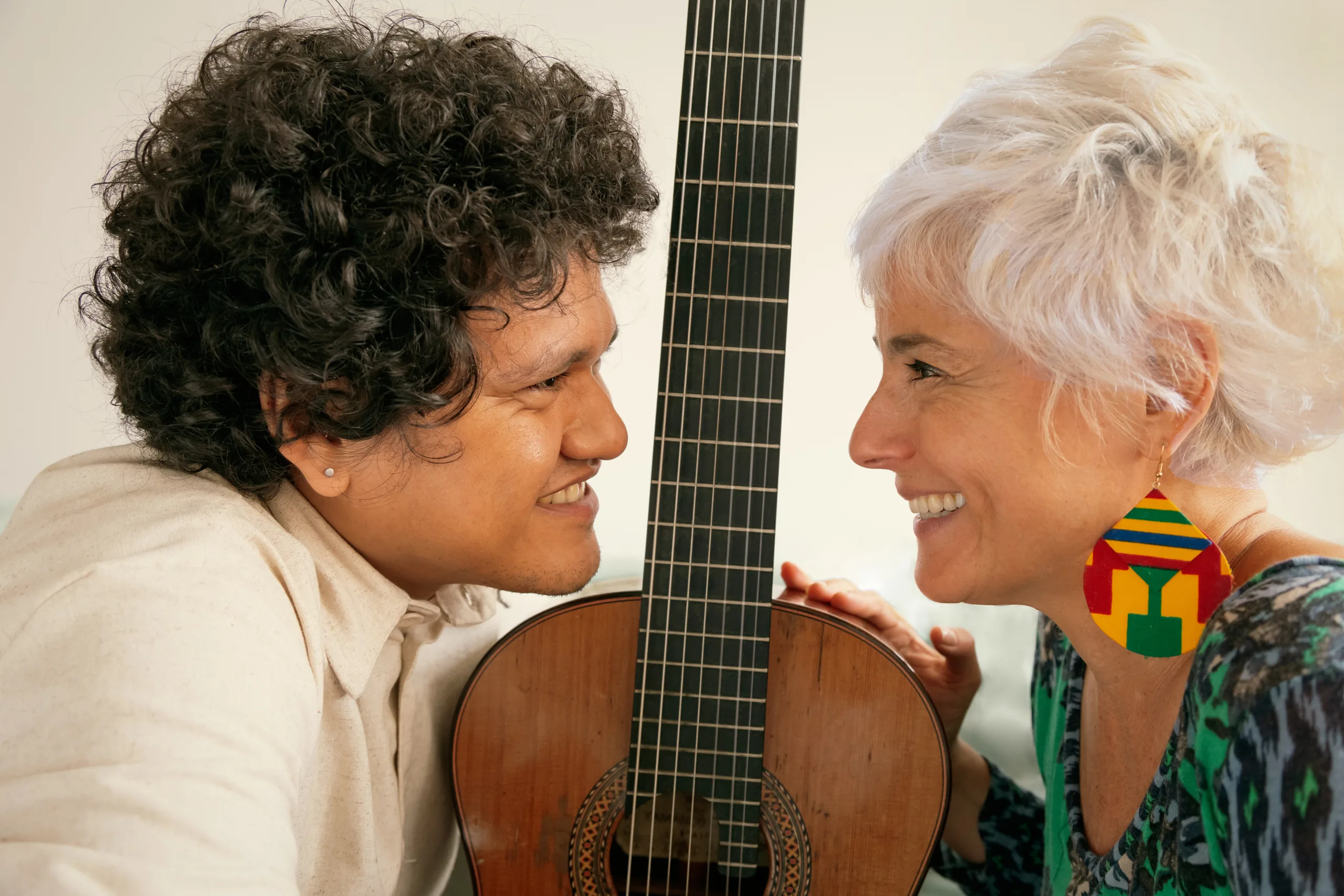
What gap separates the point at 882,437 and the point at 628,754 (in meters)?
0.41

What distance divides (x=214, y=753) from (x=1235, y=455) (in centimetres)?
89

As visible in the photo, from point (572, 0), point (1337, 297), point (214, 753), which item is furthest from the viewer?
point (572, 0)

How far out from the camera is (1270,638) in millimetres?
808

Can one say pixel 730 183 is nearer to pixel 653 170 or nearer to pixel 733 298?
pixel 733 298

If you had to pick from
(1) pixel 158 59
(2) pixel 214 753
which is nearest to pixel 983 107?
(2) pixel 214 753

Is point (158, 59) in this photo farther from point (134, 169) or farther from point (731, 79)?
point (731, 79)

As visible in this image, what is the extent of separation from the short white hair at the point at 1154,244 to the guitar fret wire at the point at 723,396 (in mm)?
216

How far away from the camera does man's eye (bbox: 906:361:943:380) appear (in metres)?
1.04

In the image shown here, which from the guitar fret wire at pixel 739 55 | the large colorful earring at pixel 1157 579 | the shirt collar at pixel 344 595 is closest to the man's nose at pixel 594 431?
the shirt collar at pixel 344 595

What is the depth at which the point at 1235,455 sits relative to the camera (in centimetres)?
100

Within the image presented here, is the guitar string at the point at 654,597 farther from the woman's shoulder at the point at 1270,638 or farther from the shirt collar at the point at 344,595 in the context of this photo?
the woman's shoulder at the point at 1270,638

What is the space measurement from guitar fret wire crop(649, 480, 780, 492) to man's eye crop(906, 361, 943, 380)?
7.3 inches

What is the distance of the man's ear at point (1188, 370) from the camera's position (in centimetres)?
92

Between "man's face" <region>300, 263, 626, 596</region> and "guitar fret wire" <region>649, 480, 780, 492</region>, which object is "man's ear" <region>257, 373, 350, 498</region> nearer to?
"man's face" <region>300, 263, 626, 596</region>
